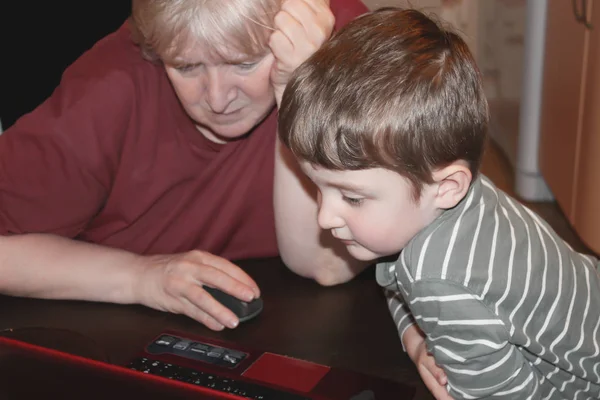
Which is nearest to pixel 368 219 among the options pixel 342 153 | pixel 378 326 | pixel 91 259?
pixel 342 153

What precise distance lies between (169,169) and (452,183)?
21.3 inches

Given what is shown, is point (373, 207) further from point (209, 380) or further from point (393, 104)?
point (209, 380)

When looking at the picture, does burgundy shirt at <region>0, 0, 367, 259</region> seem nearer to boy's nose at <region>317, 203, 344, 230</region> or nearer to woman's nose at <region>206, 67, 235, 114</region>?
woman's nose at <region>206, 67, 235, 114</region>

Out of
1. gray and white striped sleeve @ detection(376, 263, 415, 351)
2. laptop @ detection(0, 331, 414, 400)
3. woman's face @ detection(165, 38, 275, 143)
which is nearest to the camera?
laptop @ detection(0, 331, 414, 400)

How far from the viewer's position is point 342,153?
847mm

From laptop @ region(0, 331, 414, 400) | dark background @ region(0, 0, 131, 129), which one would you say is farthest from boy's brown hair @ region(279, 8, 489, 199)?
dark background @ region(0, 0, 131, 129)

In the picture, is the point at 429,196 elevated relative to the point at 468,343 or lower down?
elevated

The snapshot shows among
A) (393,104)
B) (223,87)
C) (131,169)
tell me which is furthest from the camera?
(131,169)

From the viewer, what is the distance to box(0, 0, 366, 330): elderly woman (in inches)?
42.5

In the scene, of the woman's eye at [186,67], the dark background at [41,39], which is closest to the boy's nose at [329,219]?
the woman's eye at [186,67]

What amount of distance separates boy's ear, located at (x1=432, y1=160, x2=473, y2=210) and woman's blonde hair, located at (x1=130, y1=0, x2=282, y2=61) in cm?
35

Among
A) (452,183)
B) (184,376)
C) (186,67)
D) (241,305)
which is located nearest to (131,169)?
(186,67)

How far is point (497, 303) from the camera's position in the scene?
35.1 inches

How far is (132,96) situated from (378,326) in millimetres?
509
